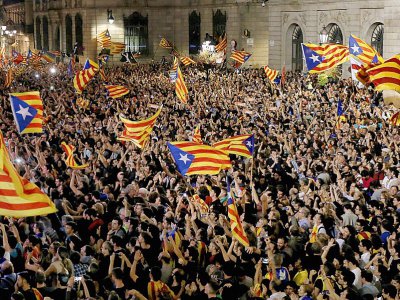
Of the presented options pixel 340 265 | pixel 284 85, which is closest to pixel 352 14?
pixel 284 85

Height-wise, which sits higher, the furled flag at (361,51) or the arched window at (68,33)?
the arched window at (68,33)

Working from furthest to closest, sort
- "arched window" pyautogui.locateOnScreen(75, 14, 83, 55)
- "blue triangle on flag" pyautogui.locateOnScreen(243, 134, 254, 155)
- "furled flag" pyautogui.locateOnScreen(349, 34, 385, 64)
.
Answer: "arched window" pyautogui.locateOnScreen(75, 14, 83, 55)
"furled flag" pyautogui.locateOnScreen(349, 34, 385, 64)
"blue triangle on flag" pyautogui.locateOnScreen(243, 134, 254, 155)

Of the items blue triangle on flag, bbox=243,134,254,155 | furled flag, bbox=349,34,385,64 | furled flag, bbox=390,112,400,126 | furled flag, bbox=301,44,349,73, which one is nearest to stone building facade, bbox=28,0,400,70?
furled flag, bbox=301,44,349,73

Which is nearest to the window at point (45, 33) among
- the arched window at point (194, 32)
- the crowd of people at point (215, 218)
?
the arched window at point (194, 32)

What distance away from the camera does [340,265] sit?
1047 centimetres

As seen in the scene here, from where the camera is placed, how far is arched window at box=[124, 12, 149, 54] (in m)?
66.6

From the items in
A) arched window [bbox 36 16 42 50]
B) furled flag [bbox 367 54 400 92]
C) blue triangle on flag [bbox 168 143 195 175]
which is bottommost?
blue triangle on flag [bbox 168 143 195 175]

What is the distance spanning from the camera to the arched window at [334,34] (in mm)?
42188

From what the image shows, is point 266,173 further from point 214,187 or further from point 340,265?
point 340,265

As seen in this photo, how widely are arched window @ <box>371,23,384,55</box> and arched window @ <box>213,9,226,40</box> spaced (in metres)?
19.7

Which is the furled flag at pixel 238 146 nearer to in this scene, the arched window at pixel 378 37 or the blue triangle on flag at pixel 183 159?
the blue triangle on flag at pixel 183 159

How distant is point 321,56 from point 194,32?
124 ft

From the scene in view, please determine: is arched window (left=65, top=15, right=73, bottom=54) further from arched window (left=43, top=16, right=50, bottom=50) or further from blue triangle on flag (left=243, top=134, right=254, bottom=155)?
blue triangle on flag (left=243, top=134, right=254, bottom=155)

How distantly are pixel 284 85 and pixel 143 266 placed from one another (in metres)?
22.4
